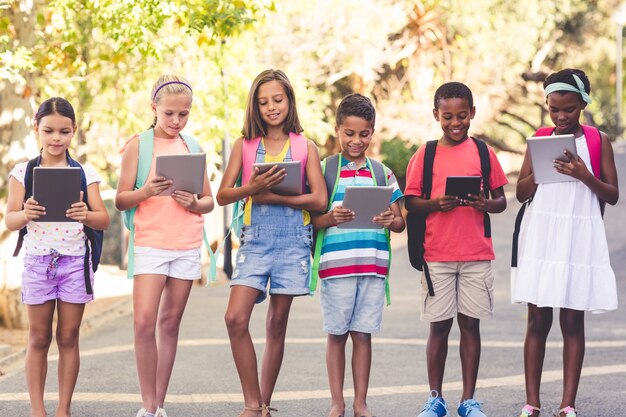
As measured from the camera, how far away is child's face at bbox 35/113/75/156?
5.89m

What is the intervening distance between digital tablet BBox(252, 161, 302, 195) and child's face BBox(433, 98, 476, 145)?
90 cm

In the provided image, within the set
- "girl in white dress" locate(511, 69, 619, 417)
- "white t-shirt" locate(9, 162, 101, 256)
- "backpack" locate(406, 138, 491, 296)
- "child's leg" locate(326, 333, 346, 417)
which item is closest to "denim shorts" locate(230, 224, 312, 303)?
"child's leg" locate(326, 333, 346, 417)

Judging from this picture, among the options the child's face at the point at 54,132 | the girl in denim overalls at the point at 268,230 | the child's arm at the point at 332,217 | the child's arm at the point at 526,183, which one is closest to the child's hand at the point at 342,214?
the child's arm at the point at 332,217

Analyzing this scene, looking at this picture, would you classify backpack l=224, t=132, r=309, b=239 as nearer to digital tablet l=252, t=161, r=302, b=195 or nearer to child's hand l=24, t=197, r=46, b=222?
digital tablet l=252, t=161, r=302, b=195

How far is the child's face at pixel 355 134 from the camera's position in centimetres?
614

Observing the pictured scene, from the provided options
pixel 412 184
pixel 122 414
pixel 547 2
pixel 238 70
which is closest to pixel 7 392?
pixel 122 414

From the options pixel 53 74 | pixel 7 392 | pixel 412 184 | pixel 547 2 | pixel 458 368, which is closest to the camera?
pixel 412 184

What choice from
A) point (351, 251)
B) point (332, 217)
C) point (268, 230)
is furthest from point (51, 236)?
point (351, 251)

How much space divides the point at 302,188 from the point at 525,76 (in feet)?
84.4

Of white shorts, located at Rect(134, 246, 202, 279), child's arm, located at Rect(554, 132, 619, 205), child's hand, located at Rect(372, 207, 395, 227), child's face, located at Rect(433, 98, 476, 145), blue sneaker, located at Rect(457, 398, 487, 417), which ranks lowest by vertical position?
blue sneaker, located at Rect(457, 398, 487, 417)

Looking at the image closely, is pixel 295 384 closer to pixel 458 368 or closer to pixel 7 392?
pixel 458 368

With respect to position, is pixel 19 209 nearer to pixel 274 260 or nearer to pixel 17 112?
pixel 274 260

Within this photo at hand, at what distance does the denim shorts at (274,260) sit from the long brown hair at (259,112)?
52 centimetres

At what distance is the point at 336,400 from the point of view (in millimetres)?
6180
